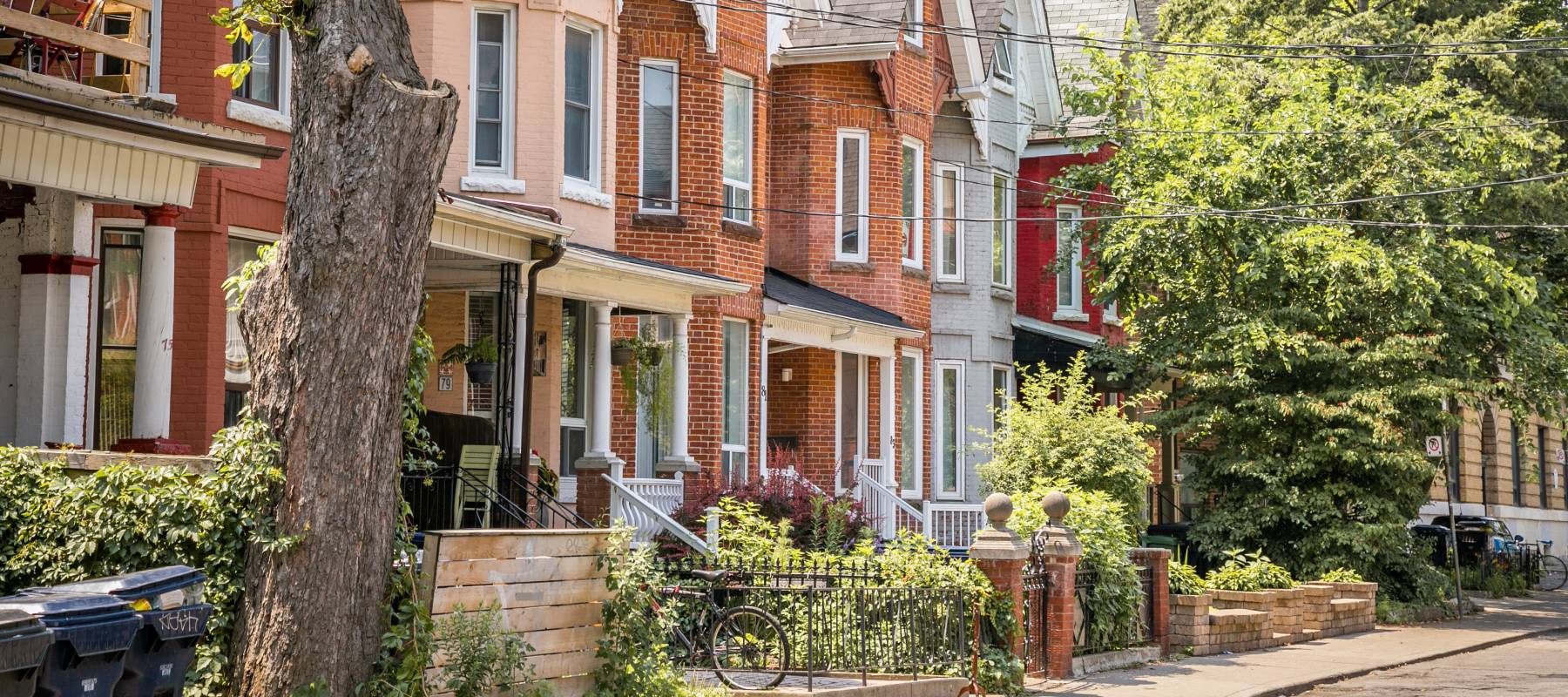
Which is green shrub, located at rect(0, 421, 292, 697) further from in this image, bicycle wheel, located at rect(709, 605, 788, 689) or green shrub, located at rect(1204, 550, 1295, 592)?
green shrub, located at rect(1204, 550, 1295, 592)

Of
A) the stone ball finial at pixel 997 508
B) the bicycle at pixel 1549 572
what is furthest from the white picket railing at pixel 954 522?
the bicycle at pixel 1549 572

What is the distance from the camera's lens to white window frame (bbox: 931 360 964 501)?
1072 inches

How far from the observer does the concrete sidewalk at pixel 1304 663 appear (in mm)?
15633

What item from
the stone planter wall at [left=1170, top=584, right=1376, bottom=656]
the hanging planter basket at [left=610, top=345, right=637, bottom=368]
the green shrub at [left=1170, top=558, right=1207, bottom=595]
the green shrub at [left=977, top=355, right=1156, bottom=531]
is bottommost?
the stone planter wall at [left=1170, top=584, right=1376, bottom=656]

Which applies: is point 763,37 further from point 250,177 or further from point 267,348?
point 267,348

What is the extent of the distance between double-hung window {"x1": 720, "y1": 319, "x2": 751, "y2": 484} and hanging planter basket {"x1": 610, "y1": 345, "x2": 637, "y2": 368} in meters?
2.05

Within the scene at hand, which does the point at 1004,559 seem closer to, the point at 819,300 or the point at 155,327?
the point at 155,327

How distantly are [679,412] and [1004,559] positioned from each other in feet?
20.7

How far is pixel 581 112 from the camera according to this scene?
65.0ft

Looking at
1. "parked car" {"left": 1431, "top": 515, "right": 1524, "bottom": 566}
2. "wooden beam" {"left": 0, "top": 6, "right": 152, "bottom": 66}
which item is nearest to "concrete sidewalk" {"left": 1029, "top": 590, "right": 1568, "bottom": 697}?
"parked car" {"left": 1431, "top": 515, "right": 1524, "bottom": 566}

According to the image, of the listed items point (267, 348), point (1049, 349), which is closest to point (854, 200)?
point (1049, 349)

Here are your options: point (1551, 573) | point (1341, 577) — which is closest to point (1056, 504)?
point (1341, 577)

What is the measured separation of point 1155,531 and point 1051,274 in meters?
4.81

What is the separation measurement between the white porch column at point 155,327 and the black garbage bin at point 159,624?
4.75 meters
